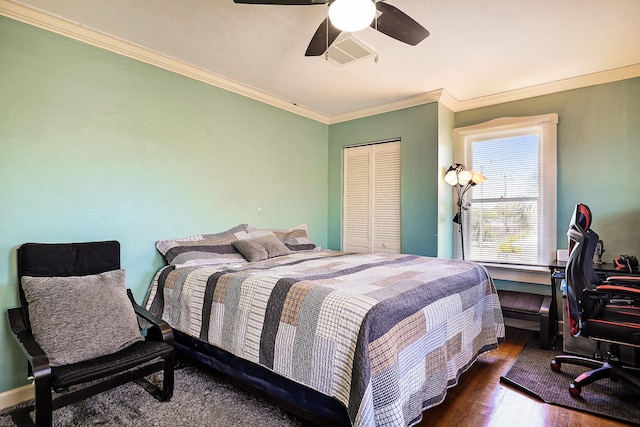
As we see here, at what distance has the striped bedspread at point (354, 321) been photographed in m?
1.50

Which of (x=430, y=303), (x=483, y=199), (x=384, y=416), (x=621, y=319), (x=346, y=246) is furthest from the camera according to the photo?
(x=346, y=246)

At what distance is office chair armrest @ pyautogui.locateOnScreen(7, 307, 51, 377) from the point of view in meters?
1.63

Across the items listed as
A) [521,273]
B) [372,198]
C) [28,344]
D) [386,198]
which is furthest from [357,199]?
[28,344]

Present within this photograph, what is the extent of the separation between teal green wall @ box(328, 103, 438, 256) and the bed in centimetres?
99

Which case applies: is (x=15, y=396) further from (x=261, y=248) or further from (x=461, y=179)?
(x=461, y=179)

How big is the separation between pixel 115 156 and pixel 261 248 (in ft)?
4.66

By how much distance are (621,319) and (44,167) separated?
397 centimetres

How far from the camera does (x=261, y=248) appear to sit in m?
3.13

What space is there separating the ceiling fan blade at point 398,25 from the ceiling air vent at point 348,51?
1.57 ft

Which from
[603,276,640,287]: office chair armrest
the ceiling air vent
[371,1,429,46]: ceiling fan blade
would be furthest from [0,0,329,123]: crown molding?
[603,276,640,287]: office chair armrest

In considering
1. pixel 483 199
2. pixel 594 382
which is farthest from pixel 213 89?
pixel 594 382

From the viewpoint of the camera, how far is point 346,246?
4637 millimetres

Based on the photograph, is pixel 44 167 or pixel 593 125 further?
pixel 593 125

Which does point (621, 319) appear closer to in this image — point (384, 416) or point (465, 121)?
point (384, 416)
